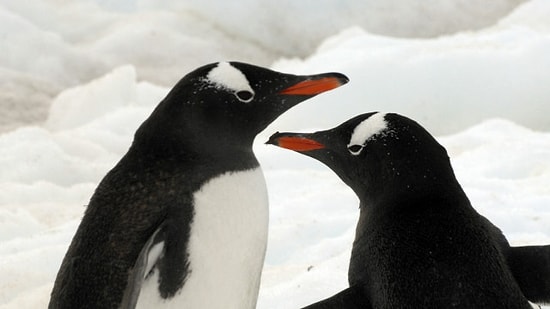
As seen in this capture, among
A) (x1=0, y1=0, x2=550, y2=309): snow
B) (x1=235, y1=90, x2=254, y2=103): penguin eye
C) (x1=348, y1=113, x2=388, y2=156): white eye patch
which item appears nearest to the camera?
(x1=348, y1=113, x2=388, y2=156): white eye patch

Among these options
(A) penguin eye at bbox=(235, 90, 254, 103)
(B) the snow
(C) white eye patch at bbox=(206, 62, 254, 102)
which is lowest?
(B) the snow

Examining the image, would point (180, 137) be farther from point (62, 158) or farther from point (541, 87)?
point (541, 87)

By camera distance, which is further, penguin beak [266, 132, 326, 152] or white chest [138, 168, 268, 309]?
penguin beak [266, 132, 326, 152]

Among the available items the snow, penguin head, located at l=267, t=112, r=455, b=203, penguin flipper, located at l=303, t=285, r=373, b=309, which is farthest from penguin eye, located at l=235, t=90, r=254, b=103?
the snow

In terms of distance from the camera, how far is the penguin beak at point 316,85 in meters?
2.32

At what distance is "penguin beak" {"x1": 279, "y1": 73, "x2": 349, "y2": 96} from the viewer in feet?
7.61

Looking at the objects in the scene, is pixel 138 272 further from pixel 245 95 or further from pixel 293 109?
pixel 293 109

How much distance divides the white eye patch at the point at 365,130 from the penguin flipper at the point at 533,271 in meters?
0.40

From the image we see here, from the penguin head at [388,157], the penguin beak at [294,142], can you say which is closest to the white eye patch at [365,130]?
the penguin head at [388,157]

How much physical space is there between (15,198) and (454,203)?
121 inches

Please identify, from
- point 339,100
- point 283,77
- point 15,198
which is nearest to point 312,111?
point 339,100

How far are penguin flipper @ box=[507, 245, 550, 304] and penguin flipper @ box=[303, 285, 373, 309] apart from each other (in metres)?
0.32

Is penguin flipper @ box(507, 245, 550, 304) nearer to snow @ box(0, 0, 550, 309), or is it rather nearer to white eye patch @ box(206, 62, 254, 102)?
white eye patch @ box(206, 62, 254, 102)

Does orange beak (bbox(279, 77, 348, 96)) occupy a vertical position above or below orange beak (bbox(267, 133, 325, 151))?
above
